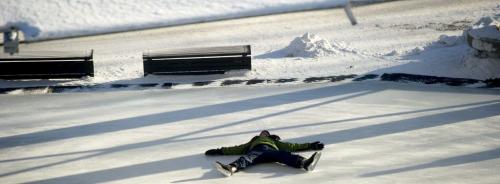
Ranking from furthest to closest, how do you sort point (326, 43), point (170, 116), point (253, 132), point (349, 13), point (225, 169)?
point (349, 13)
point (326, 43)
point (170, 116)
point (253, 132)
point (225, 169)

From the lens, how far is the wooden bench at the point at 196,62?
47.3 ft

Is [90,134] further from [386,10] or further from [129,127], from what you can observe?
[386,10]

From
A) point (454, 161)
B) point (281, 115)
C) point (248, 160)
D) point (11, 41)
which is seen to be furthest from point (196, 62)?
point (454, 161)

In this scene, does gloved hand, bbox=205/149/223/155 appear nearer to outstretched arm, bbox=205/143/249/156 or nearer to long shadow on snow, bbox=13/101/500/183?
outstretched arm, bbox=205/143/249/156

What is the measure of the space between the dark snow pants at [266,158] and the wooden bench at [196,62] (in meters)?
4.98

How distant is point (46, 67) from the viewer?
47.2 feet

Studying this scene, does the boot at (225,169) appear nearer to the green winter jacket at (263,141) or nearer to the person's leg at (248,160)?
the person's leg at (248,160)

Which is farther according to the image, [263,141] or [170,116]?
[170,116]

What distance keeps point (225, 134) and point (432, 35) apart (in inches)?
312

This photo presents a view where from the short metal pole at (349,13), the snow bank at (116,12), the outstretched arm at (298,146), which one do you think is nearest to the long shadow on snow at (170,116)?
the outstretched arm at (298,146)

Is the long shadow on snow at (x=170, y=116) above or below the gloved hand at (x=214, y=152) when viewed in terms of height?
above

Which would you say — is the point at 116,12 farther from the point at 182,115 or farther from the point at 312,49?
the point at 182,115

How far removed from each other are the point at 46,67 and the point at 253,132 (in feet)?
17.8

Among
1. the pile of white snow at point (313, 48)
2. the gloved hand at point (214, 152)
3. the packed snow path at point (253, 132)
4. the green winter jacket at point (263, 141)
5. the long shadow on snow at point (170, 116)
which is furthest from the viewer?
the pile of white snow at point (313, 48)
